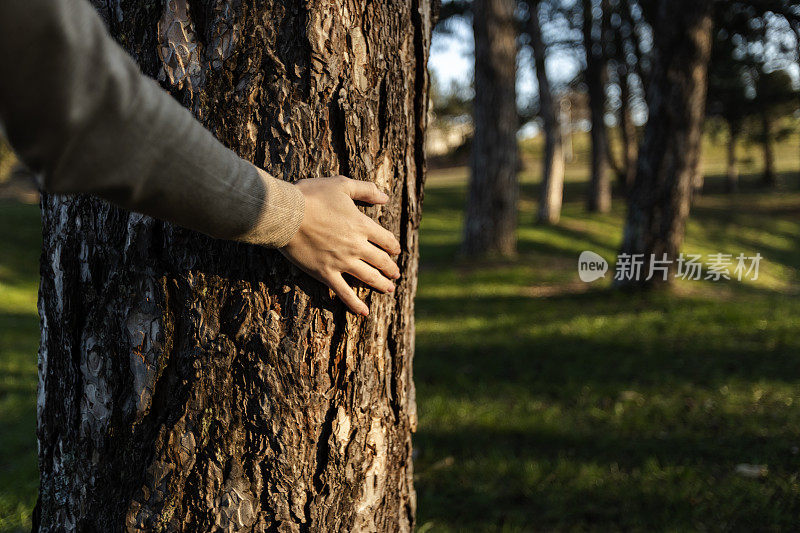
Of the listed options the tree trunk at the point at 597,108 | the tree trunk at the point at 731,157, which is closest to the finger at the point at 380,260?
the tree trunk at the point at 597,108

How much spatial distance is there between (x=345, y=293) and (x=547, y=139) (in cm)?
1600

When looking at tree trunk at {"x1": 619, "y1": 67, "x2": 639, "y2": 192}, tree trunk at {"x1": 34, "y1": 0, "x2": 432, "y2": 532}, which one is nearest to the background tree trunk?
tree trunk at {"x1": 619, "y1": 67, "x2": 639, "y2": 192}

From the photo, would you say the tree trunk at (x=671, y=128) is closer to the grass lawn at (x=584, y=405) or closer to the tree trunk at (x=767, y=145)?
the grass lawn at (x=584, y=405)

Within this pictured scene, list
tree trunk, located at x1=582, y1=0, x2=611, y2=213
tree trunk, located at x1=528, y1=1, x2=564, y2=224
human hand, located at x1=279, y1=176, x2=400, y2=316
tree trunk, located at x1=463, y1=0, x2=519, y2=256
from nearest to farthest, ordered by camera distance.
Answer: human hand, located at x1=279, y1=176, x2=400, y2=316
tree trunk, located at x1=463, y1=0, x2=519, y2=256
tree trunk, located at x1=528, y1=1, x2=564, y2=224
tree trunk, located at x1=582, y1=0, x2=611, y2=213

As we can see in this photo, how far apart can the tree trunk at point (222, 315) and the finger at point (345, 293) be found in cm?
6

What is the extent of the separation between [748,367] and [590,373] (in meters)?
1.40

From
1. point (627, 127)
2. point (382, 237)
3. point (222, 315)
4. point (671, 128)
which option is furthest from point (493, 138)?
point (627, 127)

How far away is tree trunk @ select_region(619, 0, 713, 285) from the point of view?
720cm

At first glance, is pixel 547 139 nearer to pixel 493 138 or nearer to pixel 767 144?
pixel 493 138

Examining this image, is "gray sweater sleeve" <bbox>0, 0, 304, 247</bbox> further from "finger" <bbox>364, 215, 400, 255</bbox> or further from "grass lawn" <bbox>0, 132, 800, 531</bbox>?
"grass lawn" <bbox>0, 132, 800, 531</bbox>

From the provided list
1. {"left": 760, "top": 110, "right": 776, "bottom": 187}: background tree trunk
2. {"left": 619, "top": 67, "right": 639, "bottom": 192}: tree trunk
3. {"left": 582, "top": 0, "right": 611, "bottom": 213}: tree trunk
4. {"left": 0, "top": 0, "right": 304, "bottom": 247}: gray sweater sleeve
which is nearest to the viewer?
{"left": 0, "top": 0, "right": 304, "bottom": 247}: gray sweater sleeve

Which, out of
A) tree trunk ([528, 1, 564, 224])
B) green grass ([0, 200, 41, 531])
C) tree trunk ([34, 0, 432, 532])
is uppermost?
tree trunk ([528, 1, 564, 224])

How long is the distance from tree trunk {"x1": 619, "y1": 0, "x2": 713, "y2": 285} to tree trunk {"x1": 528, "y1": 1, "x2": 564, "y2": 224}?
794 centimetres

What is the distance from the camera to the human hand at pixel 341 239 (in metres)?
1.51
